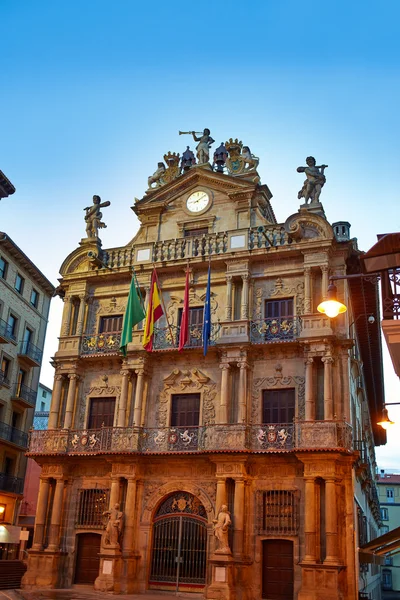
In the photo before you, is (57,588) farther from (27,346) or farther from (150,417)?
(27,346)

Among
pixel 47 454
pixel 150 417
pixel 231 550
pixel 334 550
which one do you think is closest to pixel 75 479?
pixel 47 454

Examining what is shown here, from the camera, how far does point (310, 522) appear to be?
2275 cm

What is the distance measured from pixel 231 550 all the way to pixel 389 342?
46.7ft

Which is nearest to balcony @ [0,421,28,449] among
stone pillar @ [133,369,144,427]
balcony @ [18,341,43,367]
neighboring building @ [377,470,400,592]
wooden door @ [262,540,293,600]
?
balcony @ [18,341,43,367]

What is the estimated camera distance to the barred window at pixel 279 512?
2370 centimetres

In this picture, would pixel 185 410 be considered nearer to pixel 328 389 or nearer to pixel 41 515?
pixel 328 389

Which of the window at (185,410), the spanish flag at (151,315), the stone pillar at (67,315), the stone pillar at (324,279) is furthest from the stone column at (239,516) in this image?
the stone pillar at (67,315)

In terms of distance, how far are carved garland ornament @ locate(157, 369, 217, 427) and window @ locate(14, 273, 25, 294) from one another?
1612 centimetres

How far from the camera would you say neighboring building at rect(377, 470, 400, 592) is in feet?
228

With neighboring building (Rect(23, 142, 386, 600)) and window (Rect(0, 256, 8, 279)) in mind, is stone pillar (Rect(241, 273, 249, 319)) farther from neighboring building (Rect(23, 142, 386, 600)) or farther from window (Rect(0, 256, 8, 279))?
window (Rect(0, 256, 8, 279))

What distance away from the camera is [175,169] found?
31.9 meters

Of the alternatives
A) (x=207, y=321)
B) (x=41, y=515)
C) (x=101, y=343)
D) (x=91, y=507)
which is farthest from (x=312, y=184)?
(x=41, y=515)

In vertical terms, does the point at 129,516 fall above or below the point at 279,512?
below

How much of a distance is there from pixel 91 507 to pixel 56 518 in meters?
1.47
